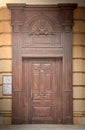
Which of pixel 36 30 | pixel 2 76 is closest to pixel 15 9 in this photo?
pixel 36 30

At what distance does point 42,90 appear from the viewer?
13594mm

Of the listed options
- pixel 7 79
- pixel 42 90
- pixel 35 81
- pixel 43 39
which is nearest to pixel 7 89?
pixel 7 79

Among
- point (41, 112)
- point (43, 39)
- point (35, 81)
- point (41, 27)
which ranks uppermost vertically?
point (41, 27)

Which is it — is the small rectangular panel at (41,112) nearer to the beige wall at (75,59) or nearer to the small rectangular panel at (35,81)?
the small rectangular panel at (35,81)

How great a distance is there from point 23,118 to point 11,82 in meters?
1.25

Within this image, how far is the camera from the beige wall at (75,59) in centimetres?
1335

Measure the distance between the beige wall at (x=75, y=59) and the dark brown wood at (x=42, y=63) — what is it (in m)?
0.17

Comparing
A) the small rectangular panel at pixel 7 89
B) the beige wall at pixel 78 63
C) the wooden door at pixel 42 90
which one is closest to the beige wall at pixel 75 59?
the beige wall at pixel 78 63

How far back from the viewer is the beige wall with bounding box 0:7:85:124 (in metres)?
13.4

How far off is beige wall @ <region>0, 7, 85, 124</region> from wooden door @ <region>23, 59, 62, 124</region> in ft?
1.73

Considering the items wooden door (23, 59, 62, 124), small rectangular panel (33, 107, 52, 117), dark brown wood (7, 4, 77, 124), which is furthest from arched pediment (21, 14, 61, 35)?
small rectangular panel (33, 107, 52, 117)

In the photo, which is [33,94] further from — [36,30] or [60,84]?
[36,30]

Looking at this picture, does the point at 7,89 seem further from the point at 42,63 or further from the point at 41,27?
the point at 41,27

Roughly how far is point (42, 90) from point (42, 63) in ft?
2.95
